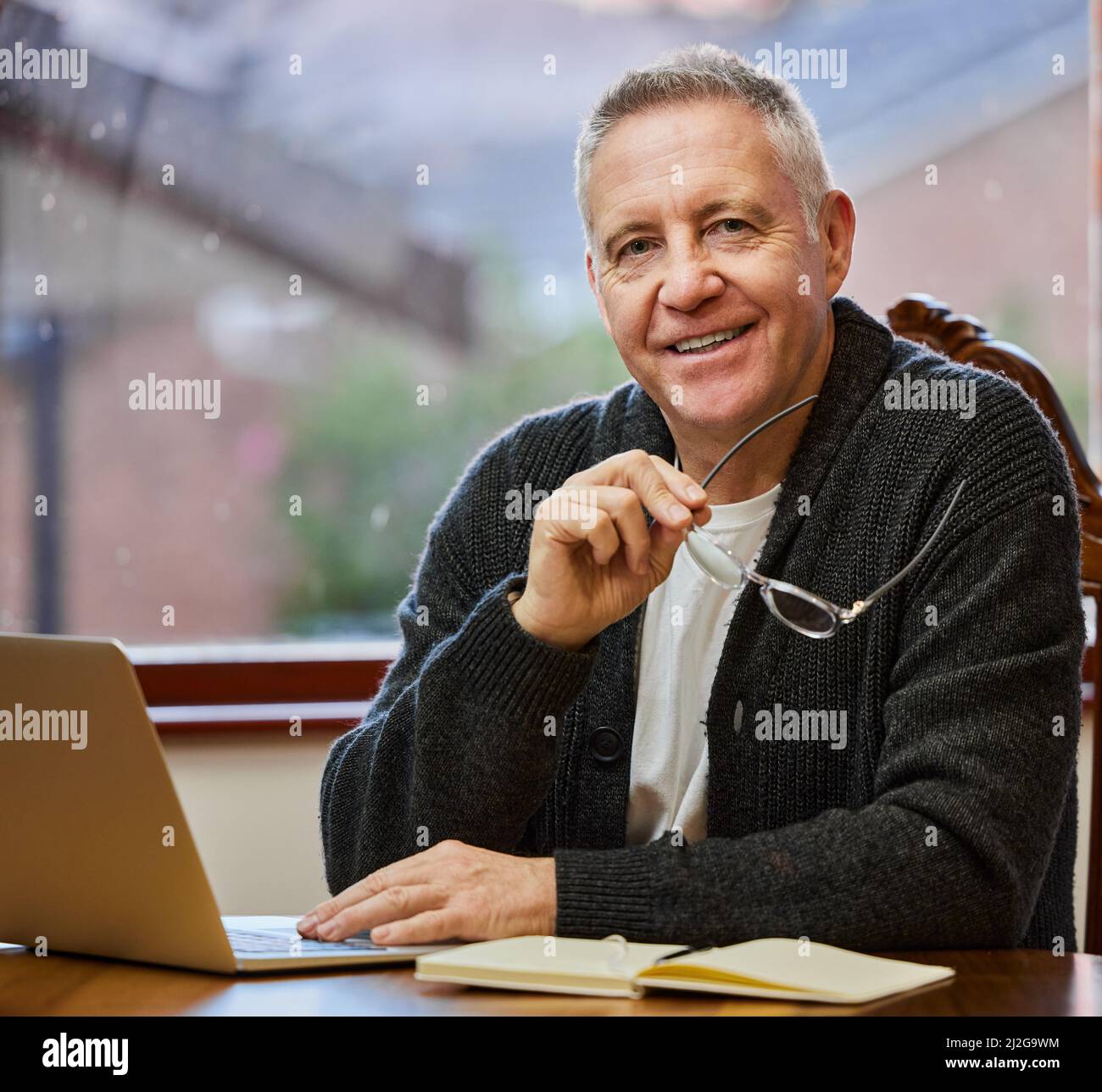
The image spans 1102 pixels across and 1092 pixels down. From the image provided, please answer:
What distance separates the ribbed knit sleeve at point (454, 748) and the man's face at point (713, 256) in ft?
0.94

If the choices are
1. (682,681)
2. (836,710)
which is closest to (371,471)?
(682,681)

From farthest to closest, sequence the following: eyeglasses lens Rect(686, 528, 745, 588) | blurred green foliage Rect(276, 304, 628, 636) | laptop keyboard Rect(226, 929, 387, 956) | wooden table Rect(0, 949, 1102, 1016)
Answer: blurred green foliage Rect(276, 304, 628, 636) → eyeglasses lens Rect(686, 528, 745, 588) → laptop keyboard Rect(226, 929, 387, 956) → wooden table Rect(0, 949, 1102, 1016)

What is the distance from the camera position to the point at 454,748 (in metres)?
1.20

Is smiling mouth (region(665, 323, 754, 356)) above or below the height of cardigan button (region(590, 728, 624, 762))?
above

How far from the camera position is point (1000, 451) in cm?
123

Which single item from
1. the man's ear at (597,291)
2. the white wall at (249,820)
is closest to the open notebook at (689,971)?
the man's ear at (597,291)

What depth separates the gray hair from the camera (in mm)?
1305

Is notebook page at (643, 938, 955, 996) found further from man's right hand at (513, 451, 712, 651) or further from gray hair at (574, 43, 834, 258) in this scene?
gray hair at (574, 43, 834, 258)

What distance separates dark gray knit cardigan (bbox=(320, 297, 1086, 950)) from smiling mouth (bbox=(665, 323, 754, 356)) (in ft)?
0.37

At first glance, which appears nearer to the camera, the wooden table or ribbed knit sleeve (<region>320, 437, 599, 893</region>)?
the wooden table

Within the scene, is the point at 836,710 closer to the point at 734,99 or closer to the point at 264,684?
the point at 734,99

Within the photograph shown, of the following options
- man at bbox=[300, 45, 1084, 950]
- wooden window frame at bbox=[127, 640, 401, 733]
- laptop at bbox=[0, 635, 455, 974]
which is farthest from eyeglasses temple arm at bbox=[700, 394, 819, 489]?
wooden window frame at bbox=[127, 640, 401, 733]

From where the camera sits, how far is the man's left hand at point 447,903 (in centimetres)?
96
